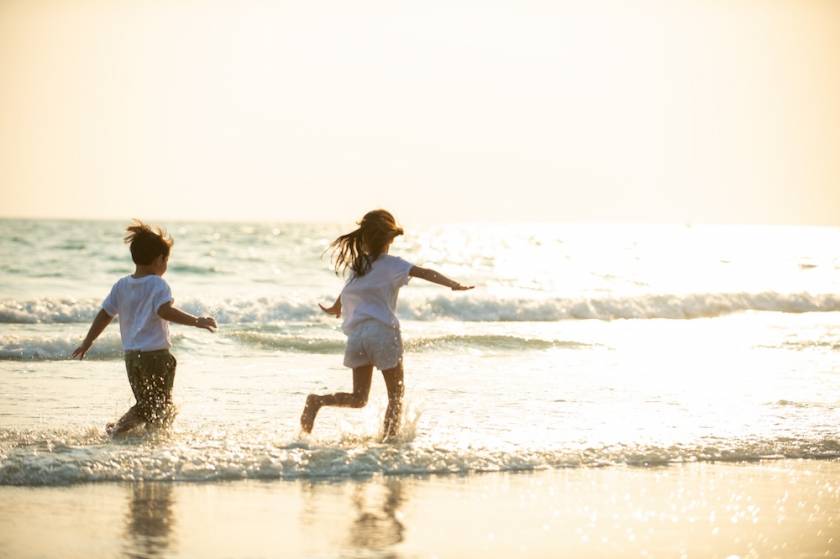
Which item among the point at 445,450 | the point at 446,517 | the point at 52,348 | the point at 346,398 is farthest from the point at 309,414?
the point at 52,348

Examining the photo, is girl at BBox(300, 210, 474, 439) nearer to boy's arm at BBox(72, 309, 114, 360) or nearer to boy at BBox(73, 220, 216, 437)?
boy at BBox(73, 220, 216, 437)

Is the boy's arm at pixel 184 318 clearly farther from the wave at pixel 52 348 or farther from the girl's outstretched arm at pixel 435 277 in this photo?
the wave at pixel 52 348

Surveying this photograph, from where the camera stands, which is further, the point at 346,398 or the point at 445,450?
the point at 346,398

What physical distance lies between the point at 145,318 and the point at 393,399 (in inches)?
71.2

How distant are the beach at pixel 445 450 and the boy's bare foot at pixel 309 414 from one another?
5.0 inches

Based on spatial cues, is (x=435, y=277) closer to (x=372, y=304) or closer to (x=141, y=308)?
(x=372, y=304)

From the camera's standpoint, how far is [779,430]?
880cm

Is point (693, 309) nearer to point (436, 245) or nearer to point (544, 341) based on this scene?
point (544, 341)

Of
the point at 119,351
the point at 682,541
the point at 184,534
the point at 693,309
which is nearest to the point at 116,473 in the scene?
the point at 184,534

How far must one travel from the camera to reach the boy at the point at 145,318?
7.38 m

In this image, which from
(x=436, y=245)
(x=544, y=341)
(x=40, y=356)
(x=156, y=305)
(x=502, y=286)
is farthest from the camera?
(x=436, y=245)

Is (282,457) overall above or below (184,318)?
below

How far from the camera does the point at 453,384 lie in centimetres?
1186

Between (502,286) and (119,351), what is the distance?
64.1 ft
